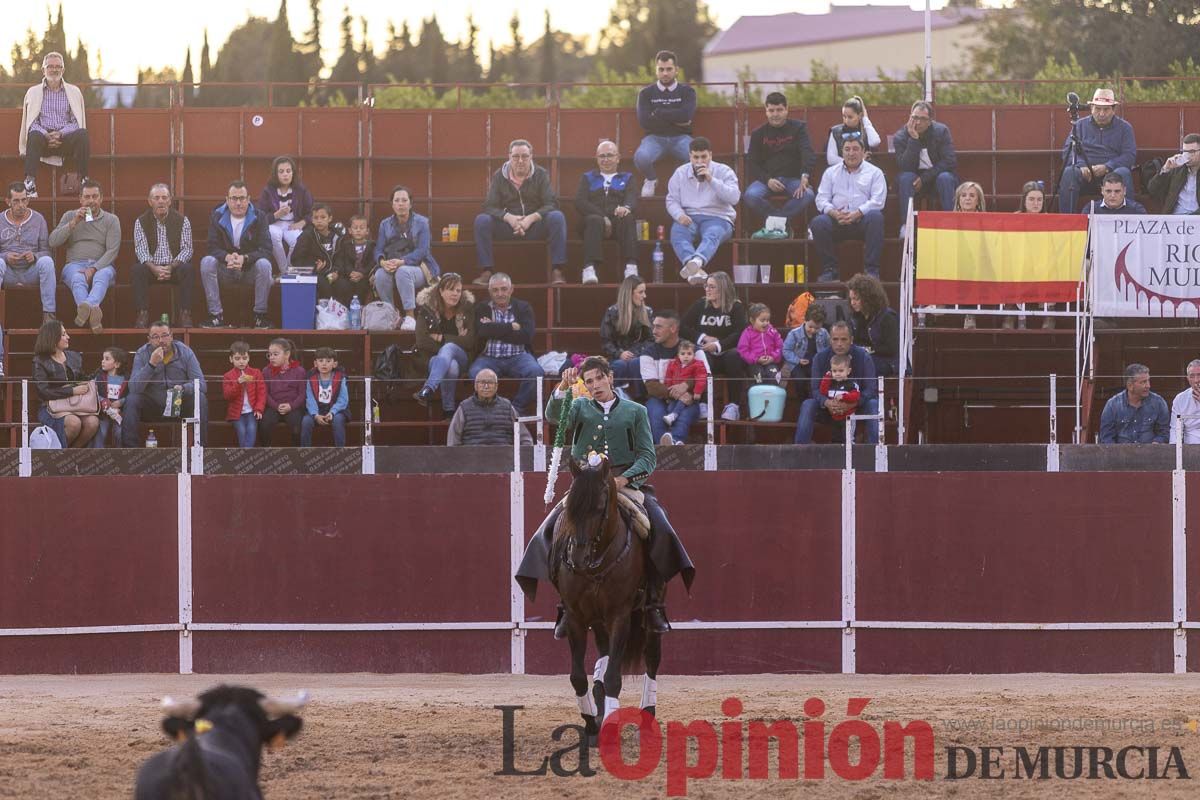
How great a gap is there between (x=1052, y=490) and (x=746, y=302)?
506cm

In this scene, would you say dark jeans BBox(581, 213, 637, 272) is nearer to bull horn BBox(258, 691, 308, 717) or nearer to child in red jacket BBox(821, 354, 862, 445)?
child in red jacket BBox(821, 354, 862, 445)

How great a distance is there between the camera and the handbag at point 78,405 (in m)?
15.5

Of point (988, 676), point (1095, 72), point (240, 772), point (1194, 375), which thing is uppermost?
point (1095, 72)

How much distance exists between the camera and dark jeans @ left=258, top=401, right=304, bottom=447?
1616cm

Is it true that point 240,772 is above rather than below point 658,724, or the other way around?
above

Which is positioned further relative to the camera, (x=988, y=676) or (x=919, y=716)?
(x=988, y=676)

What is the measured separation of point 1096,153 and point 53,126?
423 inches

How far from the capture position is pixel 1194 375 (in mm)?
15211

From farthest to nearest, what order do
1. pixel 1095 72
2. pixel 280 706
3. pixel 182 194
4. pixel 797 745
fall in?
pixel 1095 72, pixel 182 194, pixel 797 745, pixel 280 706

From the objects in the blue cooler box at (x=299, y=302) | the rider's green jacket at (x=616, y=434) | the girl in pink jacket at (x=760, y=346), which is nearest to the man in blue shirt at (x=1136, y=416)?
A: the girl in pink jacket at (x=760, y=346)

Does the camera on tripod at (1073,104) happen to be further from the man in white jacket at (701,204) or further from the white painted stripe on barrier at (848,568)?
the white painted stripe on barrier at (848,568)

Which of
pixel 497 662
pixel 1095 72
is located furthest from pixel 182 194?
pixel 1095 72

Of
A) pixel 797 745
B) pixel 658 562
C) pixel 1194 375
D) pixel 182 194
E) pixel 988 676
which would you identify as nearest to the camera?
pixel 797 745

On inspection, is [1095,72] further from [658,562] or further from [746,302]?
[658,562]
